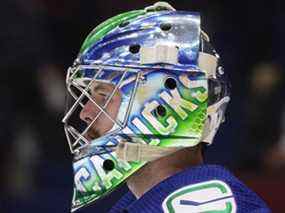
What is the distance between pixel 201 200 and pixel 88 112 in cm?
40

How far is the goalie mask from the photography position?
2777 mm

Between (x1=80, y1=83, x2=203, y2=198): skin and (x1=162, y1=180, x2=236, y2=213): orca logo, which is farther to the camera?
(x1=80, y1=83, x2=203, y2=198): skin

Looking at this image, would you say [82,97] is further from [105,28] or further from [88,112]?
[105,28]

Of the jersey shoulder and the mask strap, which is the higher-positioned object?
the mask strap

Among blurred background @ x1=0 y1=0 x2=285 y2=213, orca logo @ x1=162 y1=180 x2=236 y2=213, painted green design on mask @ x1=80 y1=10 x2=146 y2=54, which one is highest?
painted green design on mask @ x1=80 y1=10 x2=146 y2=54

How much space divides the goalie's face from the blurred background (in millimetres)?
2548

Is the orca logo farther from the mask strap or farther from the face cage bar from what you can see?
the face cage bar

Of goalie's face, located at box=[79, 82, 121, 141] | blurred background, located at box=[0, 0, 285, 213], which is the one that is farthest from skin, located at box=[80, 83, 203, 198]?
blurred background, located at box=[0, 0, 285, 213]

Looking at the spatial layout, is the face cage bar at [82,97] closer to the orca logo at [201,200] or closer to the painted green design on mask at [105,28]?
the painted green design on mask at [105,28]

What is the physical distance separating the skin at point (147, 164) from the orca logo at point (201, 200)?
0.33 ft
